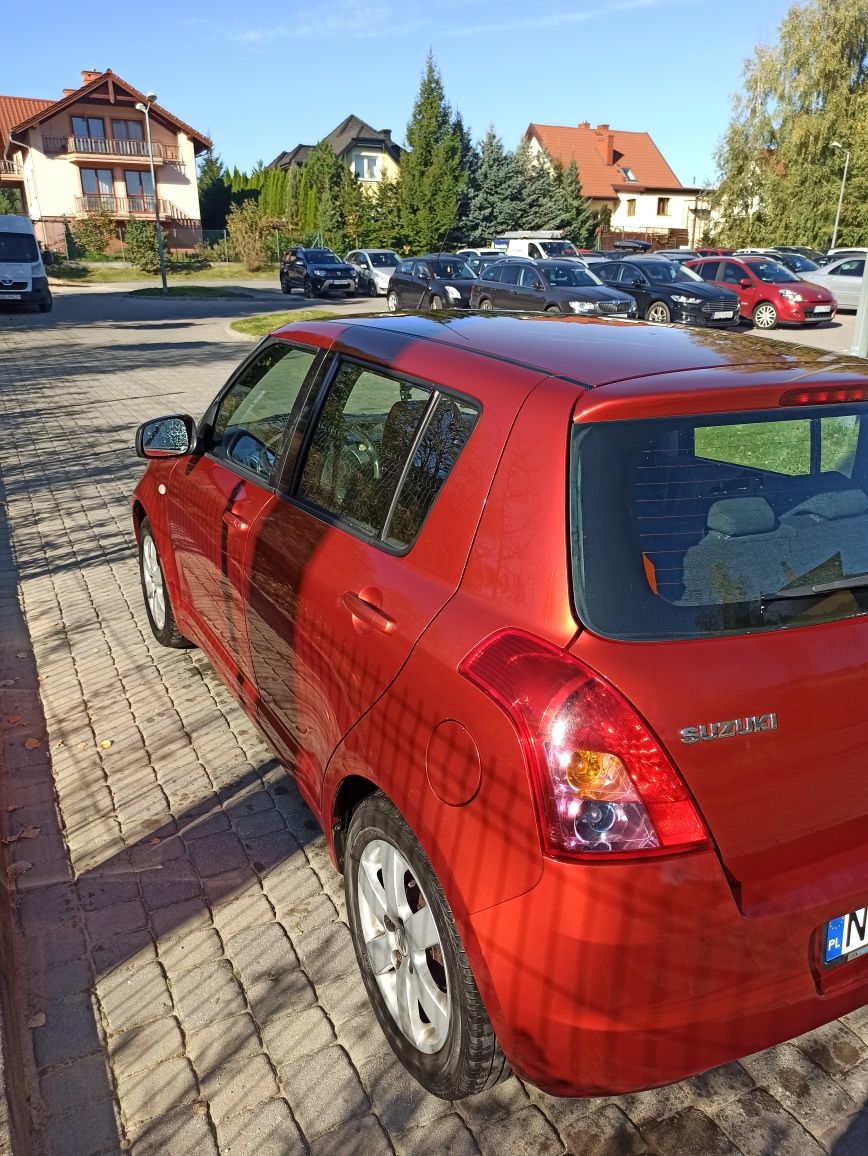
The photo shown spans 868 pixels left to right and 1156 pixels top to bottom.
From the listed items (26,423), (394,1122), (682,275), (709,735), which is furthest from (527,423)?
(682,275)

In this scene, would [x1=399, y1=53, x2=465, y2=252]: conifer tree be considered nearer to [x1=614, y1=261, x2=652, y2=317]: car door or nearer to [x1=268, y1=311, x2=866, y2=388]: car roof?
[x1=614, y1=261, x2=652, y2=317]: car door

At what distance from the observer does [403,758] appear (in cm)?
219

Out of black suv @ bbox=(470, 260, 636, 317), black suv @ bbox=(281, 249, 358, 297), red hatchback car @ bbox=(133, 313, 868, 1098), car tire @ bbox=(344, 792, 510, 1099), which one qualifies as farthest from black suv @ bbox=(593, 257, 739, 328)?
car tire @ bbox=(344, 792, 510, 1099)

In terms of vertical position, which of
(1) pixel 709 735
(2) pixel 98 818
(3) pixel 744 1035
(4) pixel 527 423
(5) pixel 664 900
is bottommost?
(2) pixel 98 818

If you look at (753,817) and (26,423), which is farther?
(26,423)

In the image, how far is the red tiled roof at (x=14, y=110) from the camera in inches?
2347

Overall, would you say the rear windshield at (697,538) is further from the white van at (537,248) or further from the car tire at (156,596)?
the white van at (537,248)

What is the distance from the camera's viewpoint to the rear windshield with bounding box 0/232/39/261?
24562mm

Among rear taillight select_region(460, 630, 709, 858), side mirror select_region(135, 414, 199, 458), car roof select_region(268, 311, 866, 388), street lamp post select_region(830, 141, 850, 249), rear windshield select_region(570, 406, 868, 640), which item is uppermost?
street lamp post select_region(830, 141, 850, 249)

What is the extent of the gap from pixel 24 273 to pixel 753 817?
27.4m

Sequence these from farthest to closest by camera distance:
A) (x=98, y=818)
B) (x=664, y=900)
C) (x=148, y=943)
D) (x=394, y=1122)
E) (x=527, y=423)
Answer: (x=98, y=818) < (x=148, y=943) < (x=394, y=1122) < (x=527, y=423) < (x=664, y=900)

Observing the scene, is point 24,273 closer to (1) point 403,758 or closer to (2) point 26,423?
(2) point 26,423

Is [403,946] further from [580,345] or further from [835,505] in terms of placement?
[580,345]

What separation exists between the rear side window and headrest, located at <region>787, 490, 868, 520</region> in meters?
0.86
